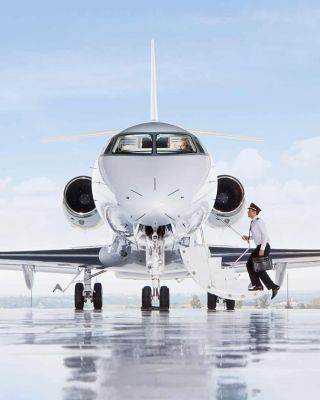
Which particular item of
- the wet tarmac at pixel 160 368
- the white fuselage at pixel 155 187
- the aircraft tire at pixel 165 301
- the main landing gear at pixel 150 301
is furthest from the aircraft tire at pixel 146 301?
the wet tarmac at pixel 160 368

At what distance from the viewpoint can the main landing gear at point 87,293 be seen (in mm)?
23047

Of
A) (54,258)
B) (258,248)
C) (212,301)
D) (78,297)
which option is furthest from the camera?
(54,258)

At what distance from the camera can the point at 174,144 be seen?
16.2 metres

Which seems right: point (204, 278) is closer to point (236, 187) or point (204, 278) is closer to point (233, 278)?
point (233, 278)

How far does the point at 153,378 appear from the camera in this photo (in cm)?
440

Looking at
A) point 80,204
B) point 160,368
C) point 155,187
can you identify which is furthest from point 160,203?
point 160,368

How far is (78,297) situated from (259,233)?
39.8 ft

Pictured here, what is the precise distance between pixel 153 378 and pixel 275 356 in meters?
1.42

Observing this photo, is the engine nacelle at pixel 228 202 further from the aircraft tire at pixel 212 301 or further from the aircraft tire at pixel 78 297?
the aircraft tire at pixel 78 297

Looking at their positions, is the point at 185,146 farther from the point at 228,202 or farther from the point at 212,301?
the point at 212,301

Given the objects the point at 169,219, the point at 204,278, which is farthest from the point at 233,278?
the point at 169,219

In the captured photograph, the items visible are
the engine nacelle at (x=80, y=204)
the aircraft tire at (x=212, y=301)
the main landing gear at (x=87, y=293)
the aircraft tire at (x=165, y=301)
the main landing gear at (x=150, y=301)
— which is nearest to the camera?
the main landing gear at (x=150, y=301)

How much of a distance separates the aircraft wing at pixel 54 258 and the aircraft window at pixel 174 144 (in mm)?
8197

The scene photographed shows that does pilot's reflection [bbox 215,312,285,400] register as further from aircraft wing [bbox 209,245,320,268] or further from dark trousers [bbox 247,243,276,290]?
aircraft wing [bbox 209,245,320,268]
